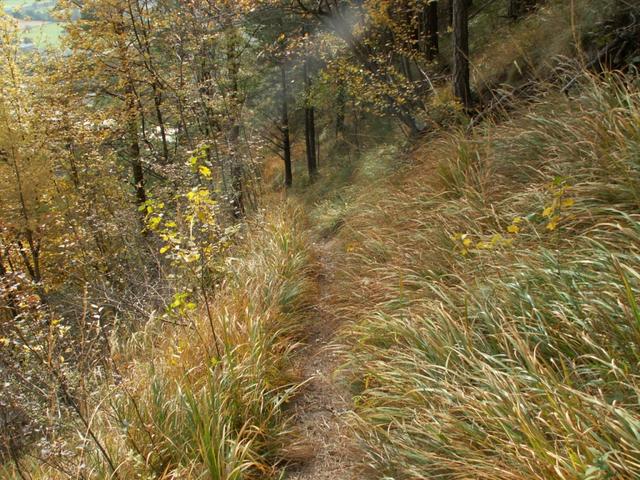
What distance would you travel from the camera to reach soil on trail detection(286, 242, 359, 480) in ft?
8.34

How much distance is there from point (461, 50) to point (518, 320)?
5009 millimetres

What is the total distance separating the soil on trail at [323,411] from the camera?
100 inches

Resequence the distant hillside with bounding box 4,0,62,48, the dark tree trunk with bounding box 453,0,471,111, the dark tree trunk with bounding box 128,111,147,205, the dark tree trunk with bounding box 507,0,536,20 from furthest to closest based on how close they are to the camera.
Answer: the dark tree trunk with bounding box 128,111,147,205 → the distant hillside with bounding box 4,0,62,48 → the dark tree trunk with bounding box 507,0,536,20 → the dark tree trunk with bounding box 453,0,471,111

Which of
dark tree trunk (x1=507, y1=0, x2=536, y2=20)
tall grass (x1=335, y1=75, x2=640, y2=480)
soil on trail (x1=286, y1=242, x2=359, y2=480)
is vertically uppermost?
dark tree trunk (x1=507, y1=0, x2=536, y2=20)

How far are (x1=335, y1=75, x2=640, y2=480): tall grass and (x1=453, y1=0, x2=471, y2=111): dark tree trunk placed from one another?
226cm

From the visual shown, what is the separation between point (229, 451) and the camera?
2418 millimetres

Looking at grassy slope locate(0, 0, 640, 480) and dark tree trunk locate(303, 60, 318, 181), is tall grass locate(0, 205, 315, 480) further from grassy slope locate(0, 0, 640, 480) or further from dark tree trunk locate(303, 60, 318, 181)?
dark tree trunk locate(303, 60, 318, 181)

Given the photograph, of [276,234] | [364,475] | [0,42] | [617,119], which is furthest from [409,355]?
[0,42]

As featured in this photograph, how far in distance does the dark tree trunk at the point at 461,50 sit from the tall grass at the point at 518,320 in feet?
7.43

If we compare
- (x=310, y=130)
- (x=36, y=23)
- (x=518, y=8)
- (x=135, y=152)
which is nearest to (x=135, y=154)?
(x=135, y=152)

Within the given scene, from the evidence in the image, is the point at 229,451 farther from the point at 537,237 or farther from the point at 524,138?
the point at 524,138

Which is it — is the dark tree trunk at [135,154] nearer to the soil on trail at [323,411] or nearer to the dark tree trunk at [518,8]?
the soil on trail at [323,411]

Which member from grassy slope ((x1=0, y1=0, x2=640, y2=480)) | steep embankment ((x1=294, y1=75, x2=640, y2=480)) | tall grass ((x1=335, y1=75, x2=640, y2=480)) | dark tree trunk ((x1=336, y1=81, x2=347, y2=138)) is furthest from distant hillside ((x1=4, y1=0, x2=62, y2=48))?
tall grass ((x1=335, y1=75, x2=640, y2=480))

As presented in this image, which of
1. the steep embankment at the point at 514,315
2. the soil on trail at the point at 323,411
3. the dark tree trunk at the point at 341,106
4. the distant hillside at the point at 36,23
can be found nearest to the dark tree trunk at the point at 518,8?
the dark tree trunk at the point at 341,106
